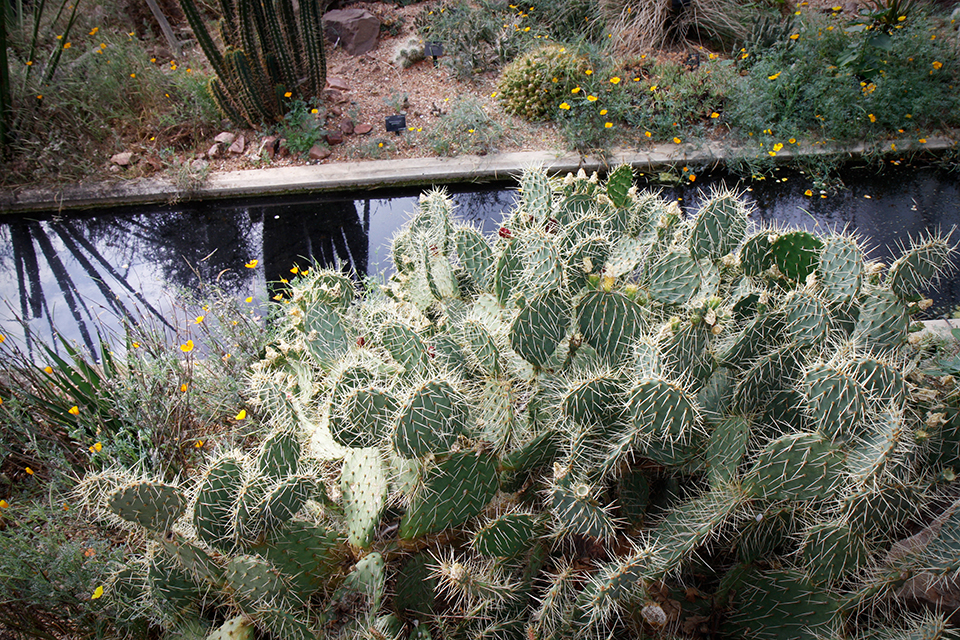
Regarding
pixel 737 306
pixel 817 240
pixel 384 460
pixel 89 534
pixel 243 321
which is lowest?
pixel 89 534

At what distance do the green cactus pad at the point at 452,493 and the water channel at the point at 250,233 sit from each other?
262 cm

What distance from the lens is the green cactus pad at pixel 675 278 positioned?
188 centimetres

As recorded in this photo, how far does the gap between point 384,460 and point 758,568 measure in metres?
1.18

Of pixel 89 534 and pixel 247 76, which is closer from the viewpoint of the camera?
pixel 89 534

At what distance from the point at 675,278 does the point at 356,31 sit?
6.32 metres

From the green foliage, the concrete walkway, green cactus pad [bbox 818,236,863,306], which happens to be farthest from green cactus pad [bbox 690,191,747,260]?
the green foliage

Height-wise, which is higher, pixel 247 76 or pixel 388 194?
pixel 247 76

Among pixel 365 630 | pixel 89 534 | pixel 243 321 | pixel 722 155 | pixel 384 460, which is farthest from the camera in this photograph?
pixel 722 155

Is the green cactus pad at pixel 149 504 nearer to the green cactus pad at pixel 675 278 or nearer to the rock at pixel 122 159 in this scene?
the green cactus pad at pixel 675 278

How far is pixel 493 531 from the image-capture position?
151cm

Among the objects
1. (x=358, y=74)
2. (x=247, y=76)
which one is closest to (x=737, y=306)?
(x=247, y=76)

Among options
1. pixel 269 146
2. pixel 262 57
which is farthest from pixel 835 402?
pixel 262 57

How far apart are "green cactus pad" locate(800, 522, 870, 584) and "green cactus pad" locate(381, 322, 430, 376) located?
3.76ft

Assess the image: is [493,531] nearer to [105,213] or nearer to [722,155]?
[722,155]
